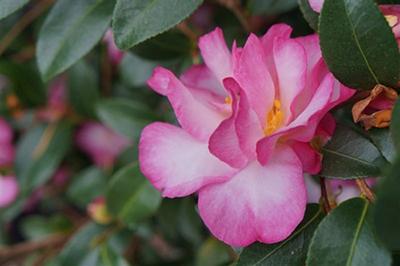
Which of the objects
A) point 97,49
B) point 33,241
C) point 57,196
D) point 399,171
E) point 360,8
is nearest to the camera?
point 399,171

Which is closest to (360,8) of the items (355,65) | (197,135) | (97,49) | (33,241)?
(355,65)

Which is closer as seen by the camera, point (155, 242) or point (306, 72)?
point (306, 72)

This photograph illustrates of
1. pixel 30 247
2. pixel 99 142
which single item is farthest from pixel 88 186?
pixel 30 247

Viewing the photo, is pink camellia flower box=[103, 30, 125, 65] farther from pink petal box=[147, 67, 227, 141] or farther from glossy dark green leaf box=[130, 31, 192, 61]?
pink petal box=[147, 67, 227, 141]

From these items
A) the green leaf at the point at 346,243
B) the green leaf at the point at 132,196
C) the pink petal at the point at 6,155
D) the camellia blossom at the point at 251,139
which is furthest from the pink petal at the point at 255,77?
the pink petal at the point at 6,155

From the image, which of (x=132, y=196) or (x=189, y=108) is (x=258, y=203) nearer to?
(x=189, y=108)

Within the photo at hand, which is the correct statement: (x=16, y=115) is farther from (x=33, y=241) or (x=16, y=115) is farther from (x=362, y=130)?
(x=362, y=130)

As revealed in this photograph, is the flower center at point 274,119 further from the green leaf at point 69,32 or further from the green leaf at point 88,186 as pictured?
the green leaf at point 88,186

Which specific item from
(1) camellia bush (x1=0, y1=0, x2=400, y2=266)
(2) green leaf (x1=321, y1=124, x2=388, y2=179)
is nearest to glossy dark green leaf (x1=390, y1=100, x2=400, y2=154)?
(1) camellia bush (x1=0, y1=0, x2=400, y2=266)
